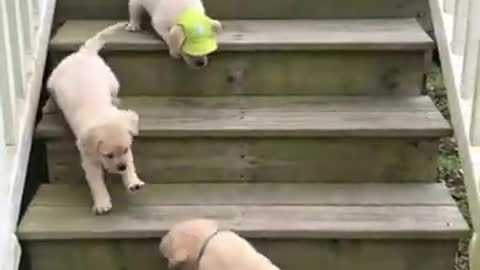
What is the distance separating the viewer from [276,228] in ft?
7.86

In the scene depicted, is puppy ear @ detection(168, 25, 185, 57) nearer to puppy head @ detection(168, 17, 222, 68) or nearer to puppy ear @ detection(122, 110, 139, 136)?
puppy head @ detection(168, 17, 222, 68)

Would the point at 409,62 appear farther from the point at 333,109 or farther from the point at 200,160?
the point at 200,160

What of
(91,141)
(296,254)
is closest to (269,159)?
(296,254)

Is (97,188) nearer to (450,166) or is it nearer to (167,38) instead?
(167,38)

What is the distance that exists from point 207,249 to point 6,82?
70cm

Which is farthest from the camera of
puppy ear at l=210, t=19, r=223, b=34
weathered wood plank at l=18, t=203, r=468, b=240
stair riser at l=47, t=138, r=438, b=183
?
puppy ear at l=210, t=19, r=223, b=34

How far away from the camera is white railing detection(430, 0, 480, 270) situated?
97.3 inches

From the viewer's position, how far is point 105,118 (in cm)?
238

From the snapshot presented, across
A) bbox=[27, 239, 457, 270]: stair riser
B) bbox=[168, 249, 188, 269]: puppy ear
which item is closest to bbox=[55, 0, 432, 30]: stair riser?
bbox=[27, 239, 457, 270]: stair riser

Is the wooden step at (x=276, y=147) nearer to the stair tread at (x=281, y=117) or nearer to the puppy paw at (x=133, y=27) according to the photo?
→ the stair tread at (x=281, y=117)

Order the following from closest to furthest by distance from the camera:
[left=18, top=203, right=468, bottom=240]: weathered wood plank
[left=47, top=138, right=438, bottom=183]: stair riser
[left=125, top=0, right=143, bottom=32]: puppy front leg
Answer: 1. [left=18, top=203, right=468, bottom=240]: weathered wood plank
2. [left=47, top=138, right=438, bottom=183]: stair riser
3. [left=125, top=0, right=143, bottom=32]: puppy front leg

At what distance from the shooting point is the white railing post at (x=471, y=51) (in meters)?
2.61

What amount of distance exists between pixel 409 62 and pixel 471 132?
353 mm

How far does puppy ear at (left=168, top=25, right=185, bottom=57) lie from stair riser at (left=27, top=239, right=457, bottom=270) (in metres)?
0.57
